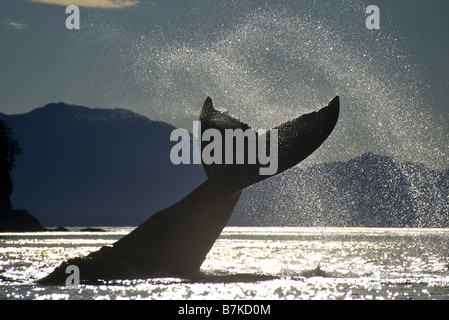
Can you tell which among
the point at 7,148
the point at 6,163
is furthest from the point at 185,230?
the point at 7,148

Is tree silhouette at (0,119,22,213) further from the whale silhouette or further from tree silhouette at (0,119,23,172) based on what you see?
the whale silhouette

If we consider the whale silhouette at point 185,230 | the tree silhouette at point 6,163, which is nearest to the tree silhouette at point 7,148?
the tree silhouette at point 6,163

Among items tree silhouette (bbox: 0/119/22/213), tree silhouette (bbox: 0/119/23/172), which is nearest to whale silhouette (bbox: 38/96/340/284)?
tree silhouette (bbox: 0/119/22/213)

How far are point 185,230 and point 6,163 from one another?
3762 inches

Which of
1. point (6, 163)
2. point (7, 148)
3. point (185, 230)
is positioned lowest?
point (185, 230)

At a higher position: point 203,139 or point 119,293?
point 203,139

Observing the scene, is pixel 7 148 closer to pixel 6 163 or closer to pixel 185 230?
pixel 6 163

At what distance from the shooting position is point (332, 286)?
80.8 ft

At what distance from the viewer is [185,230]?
2306cm

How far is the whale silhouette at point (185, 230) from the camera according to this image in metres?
22.0

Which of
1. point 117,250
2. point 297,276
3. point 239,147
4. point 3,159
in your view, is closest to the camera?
point 239,147
